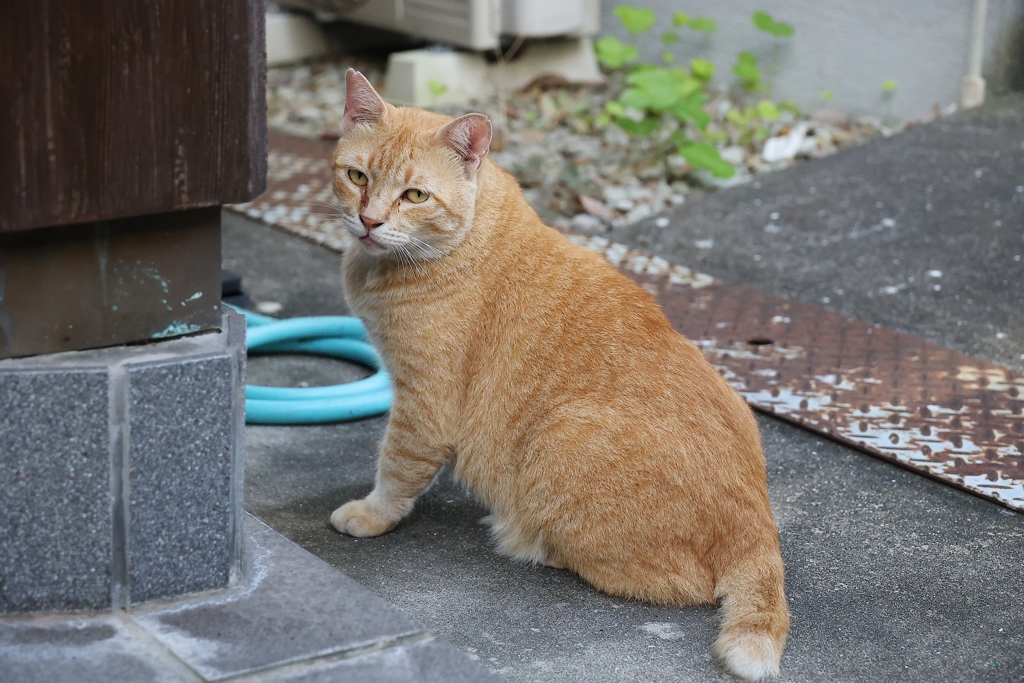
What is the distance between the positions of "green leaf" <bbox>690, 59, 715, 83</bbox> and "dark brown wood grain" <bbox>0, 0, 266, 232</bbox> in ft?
16.5

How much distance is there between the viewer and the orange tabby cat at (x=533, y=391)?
2615 millimetres

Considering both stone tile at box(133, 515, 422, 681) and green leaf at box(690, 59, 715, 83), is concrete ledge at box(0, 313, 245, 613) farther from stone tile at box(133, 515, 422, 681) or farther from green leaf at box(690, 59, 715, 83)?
green leaf at box(690, 59, 715, 83)

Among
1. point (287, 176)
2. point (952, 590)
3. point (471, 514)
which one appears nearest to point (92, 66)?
point (471, 514)

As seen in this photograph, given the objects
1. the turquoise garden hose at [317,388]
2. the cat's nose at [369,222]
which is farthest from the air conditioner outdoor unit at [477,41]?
the cat's nose at [369,222]

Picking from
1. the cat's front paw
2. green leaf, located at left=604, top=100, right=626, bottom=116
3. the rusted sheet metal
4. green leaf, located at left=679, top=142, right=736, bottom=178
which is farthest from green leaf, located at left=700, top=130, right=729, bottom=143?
the cat's front paw

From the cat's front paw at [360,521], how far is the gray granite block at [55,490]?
2.81 feet

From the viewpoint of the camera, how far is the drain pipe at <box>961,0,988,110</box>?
586 cm

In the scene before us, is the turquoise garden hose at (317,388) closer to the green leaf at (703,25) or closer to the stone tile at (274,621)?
the stone tile at (274,621)

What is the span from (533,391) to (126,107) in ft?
4.01

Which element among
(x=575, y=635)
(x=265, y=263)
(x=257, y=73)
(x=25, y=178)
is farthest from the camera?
(x=265, y=263)

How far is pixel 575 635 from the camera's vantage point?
2.55 m

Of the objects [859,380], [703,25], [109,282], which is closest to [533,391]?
[109,282]

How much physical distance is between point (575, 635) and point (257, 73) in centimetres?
142

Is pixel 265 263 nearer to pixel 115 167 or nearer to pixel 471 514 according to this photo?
pixel 471 514
